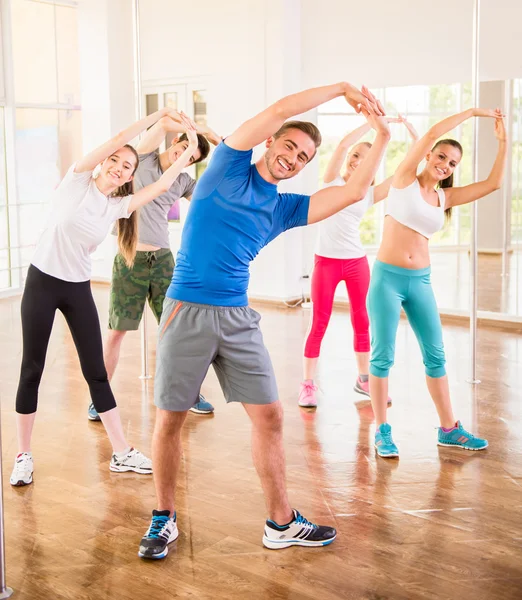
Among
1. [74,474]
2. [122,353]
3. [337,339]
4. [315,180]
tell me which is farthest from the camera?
[315,180]

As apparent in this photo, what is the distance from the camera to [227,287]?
294 centimetres

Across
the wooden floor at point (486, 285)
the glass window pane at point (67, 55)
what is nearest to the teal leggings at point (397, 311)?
the wooden floor at point (486, 285)

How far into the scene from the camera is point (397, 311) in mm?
4152

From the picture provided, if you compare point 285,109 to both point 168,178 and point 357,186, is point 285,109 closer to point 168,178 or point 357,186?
point 357,186

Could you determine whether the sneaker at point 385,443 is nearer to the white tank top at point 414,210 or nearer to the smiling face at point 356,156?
the white tank top at point 414,210

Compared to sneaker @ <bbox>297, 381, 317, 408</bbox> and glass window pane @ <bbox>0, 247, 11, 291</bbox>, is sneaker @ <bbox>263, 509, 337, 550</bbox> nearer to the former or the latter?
sneaker @ <bbox>297, 381, 317, 408</bbox>

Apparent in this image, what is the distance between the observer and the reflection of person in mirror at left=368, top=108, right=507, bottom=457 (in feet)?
13.4

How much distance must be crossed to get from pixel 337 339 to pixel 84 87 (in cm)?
520

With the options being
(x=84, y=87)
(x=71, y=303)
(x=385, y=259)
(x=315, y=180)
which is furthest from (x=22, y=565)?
(x=84, y=87)

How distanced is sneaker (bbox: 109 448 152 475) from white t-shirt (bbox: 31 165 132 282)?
914 millimetres

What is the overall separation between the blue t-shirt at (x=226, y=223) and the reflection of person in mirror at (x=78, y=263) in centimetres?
88

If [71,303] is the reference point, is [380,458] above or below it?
below

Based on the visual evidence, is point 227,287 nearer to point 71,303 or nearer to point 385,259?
point 71,303

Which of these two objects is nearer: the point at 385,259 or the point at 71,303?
the point at 71,303
